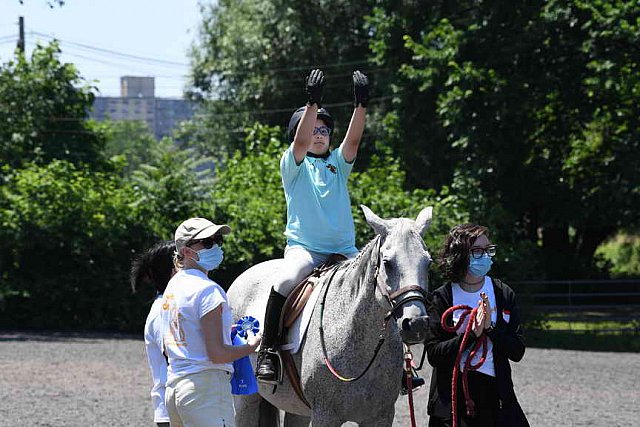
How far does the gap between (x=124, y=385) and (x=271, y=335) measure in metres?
Answer: 8.61

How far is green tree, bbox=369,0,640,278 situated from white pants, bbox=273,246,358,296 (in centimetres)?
1444

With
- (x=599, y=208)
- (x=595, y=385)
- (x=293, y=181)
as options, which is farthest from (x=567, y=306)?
(x=293, y=181)

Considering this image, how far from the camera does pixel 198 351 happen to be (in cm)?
537

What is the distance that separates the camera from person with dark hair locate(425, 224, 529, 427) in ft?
19.5

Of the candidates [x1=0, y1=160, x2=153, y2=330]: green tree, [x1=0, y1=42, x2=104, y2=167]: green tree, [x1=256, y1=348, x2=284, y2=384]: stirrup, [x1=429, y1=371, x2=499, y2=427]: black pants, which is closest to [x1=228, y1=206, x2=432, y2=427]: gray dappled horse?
[x1=256, y1=348, x2=284, y2=384]: stirrup

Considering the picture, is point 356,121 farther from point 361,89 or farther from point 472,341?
point 472,341

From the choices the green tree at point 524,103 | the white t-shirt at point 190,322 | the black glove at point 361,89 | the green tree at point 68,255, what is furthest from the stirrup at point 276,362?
the green tree at point 68,255

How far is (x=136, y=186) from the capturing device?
22.9 m

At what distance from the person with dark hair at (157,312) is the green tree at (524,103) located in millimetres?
15148

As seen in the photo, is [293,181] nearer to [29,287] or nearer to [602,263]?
[29,287]

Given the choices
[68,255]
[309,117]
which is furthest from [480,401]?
[68,255]

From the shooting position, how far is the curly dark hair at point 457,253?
608 cm

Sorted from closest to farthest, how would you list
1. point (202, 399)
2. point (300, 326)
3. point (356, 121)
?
point (202, 399), point (300, 326), point (356, 121)

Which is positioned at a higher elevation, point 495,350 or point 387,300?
point 387,300
